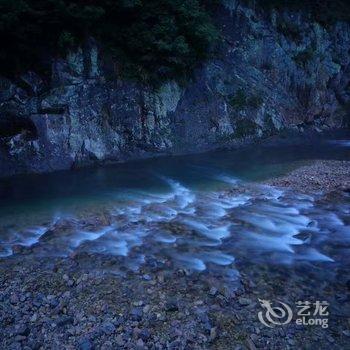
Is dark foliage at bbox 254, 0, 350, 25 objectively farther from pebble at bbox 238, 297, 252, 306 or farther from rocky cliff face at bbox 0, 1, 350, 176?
pebble at bbox 238, 297, 252, 306

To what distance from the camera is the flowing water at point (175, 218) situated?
823 cm

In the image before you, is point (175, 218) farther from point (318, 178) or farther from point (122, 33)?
point (122, 33)

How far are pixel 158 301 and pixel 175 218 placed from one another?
4319 mm

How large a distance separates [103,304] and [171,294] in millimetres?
1153

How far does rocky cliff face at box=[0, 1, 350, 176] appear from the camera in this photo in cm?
1638

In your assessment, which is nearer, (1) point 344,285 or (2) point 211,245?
(1) point 344,285

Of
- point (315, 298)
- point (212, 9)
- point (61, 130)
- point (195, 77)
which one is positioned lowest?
point (315, 298)

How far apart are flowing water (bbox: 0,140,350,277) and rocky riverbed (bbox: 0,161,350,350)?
0.27 metres

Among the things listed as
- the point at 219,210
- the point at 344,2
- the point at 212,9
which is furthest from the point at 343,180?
the point at 344,2

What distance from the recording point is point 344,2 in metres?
30.0

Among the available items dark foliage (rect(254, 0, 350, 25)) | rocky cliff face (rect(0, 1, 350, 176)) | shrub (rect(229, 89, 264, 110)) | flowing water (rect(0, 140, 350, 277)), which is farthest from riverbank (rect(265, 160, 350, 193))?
dark foliage (rect(254, 0, 350, 25))

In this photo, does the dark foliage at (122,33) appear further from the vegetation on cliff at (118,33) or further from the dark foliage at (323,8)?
the dark foliage at (323,8)

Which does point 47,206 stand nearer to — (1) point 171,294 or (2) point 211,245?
(2) point 211,245

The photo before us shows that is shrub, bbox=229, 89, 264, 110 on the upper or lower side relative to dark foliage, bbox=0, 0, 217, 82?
lower
